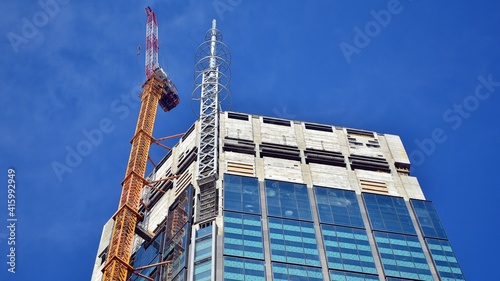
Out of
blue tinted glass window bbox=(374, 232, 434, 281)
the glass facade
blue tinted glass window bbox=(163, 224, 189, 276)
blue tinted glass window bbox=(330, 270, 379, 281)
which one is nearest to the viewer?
blue tinted glass window bbox=(330, 270, 379, 281)

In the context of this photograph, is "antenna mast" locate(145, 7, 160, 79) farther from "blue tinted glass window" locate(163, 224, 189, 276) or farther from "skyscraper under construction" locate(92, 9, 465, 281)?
"blue tinted glass window" locate(163, 224, 189, 276)

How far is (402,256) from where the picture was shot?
119 m

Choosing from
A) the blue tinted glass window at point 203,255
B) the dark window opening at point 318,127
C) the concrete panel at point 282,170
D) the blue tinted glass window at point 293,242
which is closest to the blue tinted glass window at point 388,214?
the blue tinted glass window at point 293,242

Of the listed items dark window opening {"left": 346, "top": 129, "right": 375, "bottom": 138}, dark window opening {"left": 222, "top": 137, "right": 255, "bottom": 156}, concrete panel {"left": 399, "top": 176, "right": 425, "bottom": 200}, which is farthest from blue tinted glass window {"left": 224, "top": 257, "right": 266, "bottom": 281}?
Result: dark window opening {"left": 346, "top": 129, "right": 375, "bottom": 138}

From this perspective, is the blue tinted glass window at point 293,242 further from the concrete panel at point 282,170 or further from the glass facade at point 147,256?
the glass facade at point 147,256

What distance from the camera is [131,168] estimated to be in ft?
447

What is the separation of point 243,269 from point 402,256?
26.9 metres

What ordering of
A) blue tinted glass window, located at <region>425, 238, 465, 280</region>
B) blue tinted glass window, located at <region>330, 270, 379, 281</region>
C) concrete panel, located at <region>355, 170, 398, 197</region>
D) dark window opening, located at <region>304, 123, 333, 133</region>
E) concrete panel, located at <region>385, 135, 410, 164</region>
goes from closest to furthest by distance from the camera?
blue tinted glass window, located at <region>330, 270, 379, 281</region> → blue tinted glass window, located at <region>425, 238, 465, 280</region> → concrete panel, located at <region>355, 170, 398, 197</region> → concrete panel, located at <region>385, 135, 410, 164</region> → dark window opening, located at <region>304, 123, 333, 133</region>

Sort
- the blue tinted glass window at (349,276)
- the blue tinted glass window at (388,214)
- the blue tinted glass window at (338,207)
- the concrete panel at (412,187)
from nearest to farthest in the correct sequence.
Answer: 1. the blue tinted glass window at (349,276)
2. the blue tinted glass window at (338,207)
3. the blue tinted glass window at (388,214)
4. the concrete panel at (412,187)

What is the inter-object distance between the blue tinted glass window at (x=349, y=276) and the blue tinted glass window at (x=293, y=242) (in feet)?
9.89

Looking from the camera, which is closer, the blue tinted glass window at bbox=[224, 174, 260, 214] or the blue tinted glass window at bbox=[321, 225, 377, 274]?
the blue tinted glass window at bbox=[321, 225, 377, 274]

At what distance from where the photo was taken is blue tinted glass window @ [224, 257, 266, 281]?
10638 cm

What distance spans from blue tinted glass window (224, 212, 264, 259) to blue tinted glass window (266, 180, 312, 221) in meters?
4.84

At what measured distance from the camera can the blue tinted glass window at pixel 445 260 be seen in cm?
11669
